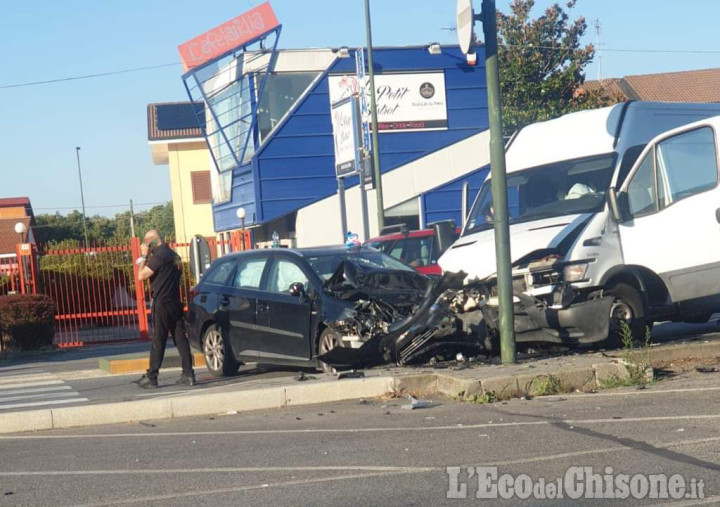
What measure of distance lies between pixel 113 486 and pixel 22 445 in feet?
7.60

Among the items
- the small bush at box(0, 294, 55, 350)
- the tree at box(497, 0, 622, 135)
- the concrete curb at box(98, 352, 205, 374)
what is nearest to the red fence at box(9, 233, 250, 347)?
the small bush at box(0, 294, 55, 350)

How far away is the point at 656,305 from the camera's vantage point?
38.5 ft

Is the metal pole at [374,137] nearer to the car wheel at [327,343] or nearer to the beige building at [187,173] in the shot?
the car wheel at [327,343]

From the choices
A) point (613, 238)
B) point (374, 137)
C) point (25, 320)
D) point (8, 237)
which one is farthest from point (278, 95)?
point (8, 237)

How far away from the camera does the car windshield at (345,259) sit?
12.0m

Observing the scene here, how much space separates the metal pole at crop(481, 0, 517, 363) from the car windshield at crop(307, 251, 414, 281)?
2.10 meters

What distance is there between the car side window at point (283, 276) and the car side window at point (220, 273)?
3.15 ft

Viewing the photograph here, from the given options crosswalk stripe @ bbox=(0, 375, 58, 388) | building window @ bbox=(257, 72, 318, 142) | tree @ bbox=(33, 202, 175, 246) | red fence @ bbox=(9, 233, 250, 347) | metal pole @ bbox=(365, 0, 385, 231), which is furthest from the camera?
tree @ bbox=(33, 202, 175, 246)

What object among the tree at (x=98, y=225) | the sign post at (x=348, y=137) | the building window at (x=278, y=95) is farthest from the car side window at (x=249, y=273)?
the tree at (x=98, y=225)

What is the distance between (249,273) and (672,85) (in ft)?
195

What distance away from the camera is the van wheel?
1120 cm

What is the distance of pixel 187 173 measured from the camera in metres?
53.1

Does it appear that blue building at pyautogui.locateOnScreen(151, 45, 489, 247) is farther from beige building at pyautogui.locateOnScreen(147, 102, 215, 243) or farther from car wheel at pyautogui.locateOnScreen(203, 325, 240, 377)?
car wheel at pyautogui.locateOnScreen(203, 325, 240, 377)

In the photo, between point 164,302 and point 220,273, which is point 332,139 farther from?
point 164,302
